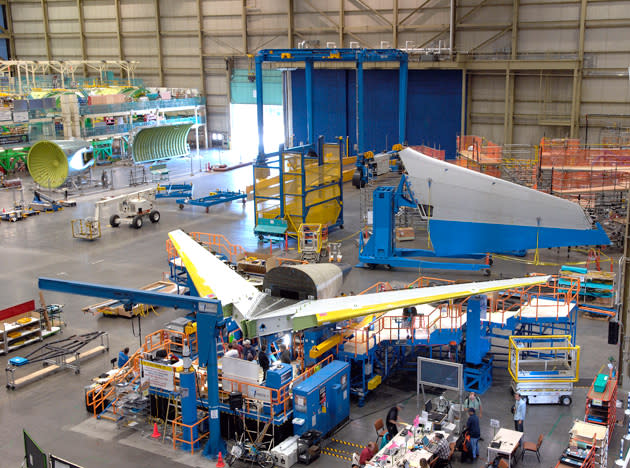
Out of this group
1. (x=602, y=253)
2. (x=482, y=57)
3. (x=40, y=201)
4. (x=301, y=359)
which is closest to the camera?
(x=301, y=359)

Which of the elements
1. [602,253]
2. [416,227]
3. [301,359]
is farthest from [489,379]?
[416,227]

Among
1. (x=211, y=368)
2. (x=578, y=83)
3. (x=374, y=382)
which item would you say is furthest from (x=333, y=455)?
(x=578, y=83)

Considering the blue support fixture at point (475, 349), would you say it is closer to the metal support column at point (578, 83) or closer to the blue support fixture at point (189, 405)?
the blue support fixture at point (189, 405)

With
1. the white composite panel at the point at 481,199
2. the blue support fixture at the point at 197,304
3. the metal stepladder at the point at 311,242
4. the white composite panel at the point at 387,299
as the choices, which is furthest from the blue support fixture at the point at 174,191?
the blue support fixture at the point at 197,304

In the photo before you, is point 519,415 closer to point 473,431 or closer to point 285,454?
point 473,431

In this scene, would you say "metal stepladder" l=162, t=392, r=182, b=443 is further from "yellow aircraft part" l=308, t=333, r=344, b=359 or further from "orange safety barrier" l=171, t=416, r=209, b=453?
"yellow aircraft part" l=308, t=333, r=344, b=359

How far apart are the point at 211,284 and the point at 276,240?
50.3 ft

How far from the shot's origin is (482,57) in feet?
160

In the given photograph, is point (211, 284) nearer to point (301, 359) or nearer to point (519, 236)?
point (301, 359)

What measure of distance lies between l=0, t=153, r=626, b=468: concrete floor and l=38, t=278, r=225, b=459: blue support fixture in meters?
1.96

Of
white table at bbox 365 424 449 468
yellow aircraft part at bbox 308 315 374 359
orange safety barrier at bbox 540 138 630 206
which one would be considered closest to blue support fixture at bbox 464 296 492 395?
yellow aircraft part at bbox 308 315 374 359

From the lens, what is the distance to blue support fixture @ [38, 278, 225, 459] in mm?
15359

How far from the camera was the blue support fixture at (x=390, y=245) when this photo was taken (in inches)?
1141

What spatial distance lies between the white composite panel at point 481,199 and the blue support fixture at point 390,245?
0.85 metres
